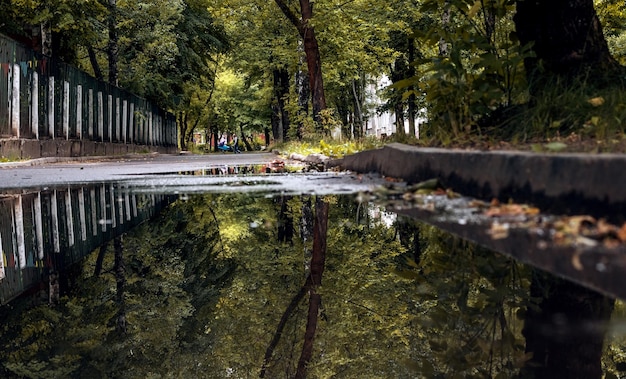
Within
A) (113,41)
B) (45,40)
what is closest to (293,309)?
(45,40)

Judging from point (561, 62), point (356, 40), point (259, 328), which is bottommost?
point (259, 328)

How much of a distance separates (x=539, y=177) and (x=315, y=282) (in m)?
1.67

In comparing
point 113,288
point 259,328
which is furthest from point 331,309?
point 113,288

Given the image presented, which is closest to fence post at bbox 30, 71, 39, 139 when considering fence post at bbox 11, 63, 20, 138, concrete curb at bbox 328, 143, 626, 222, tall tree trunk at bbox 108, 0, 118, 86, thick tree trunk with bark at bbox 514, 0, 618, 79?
fence post at bbox 11, 63, 20, 138

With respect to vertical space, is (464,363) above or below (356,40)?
below

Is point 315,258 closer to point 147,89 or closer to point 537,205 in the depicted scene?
point 537,205

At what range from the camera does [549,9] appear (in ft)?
21.5

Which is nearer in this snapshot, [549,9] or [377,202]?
[377,202]

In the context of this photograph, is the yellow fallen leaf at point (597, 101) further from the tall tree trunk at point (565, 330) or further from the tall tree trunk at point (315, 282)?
the tall tree trunk at point (565, 330)

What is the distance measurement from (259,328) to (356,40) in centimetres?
2353

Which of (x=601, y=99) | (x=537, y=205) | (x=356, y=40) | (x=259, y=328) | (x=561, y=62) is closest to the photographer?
(x=259, y=328)

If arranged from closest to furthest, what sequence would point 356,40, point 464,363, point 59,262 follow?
1. point 464,363
2. point 59,262
3. point 356,40

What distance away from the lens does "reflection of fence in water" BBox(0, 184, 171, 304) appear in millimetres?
3377

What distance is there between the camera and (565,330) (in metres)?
2.05
